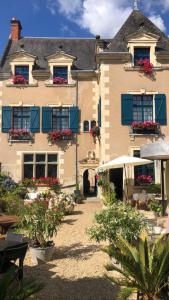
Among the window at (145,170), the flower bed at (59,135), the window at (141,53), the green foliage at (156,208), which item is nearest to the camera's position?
the green foliage at (156,208)

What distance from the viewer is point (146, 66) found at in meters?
15.6

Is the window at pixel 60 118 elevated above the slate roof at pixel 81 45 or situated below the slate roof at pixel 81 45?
below

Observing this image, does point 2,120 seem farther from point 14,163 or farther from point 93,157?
point 93,157

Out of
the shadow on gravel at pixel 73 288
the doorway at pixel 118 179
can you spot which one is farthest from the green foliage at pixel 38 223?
the doorway at pixel 118 179

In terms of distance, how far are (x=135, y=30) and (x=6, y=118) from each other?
314 inches

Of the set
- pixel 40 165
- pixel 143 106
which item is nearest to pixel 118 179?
pixel 143 106

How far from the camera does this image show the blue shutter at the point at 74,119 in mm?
17806

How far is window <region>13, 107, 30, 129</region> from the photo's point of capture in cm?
1795

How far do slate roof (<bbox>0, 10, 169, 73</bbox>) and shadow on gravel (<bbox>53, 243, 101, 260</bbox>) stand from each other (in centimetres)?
1074

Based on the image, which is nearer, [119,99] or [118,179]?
[119,99]

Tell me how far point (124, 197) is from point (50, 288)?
952 centimetres

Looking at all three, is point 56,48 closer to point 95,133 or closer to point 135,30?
point 135,30

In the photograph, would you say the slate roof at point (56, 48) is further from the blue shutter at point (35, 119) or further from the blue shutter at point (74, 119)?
the blue shutter at point (35, 119)

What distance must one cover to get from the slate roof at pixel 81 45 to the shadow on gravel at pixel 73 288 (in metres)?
12.3
